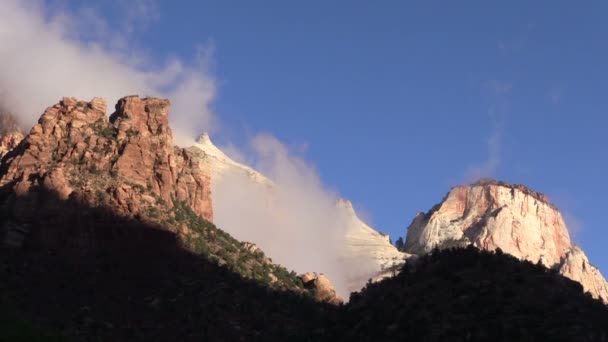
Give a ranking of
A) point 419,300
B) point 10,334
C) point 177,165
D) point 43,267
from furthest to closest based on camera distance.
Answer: point 177,165 → point 43,267 → point 10,334 → point 419,300

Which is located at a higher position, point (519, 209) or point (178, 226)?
point (519, 209)

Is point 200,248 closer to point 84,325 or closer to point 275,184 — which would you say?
point 84,325

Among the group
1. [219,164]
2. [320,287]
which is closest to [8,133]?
[219,164]

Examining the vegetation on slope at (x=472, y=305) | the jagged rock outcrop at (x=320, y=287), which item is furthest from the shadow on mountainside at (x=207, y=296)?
the jagged rock outcrop at (x=320, y=287)

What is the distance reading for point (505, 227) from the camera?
168125mm

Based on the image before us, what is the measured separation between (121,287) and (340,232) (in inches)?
4405

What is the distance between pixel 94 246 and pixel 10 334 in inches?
770

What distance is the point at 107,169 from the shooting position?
77312mm

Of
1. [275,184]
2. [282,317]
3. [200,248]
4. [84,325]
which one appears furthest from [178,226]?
[275,184]

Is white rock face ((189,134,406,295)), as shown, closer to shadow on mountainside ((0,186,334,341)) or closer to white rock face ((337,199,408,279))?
white rock face ((337,199,408,279))

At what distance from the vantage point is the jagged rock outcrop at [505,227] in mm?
165000

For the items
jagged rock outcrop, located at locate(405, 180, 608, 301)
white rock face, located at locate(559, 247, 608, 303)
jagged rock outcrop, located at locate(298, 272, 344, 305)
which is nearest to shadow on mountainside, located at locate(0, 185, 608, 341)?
jagged rock outcrop, located at locate(298, 272, 344, 305)

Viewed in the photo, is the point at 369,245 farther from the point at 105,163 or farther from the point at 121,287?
the point at 121,287

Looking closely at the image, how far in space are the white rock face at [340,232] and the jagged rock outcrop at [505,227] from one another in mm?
9619
